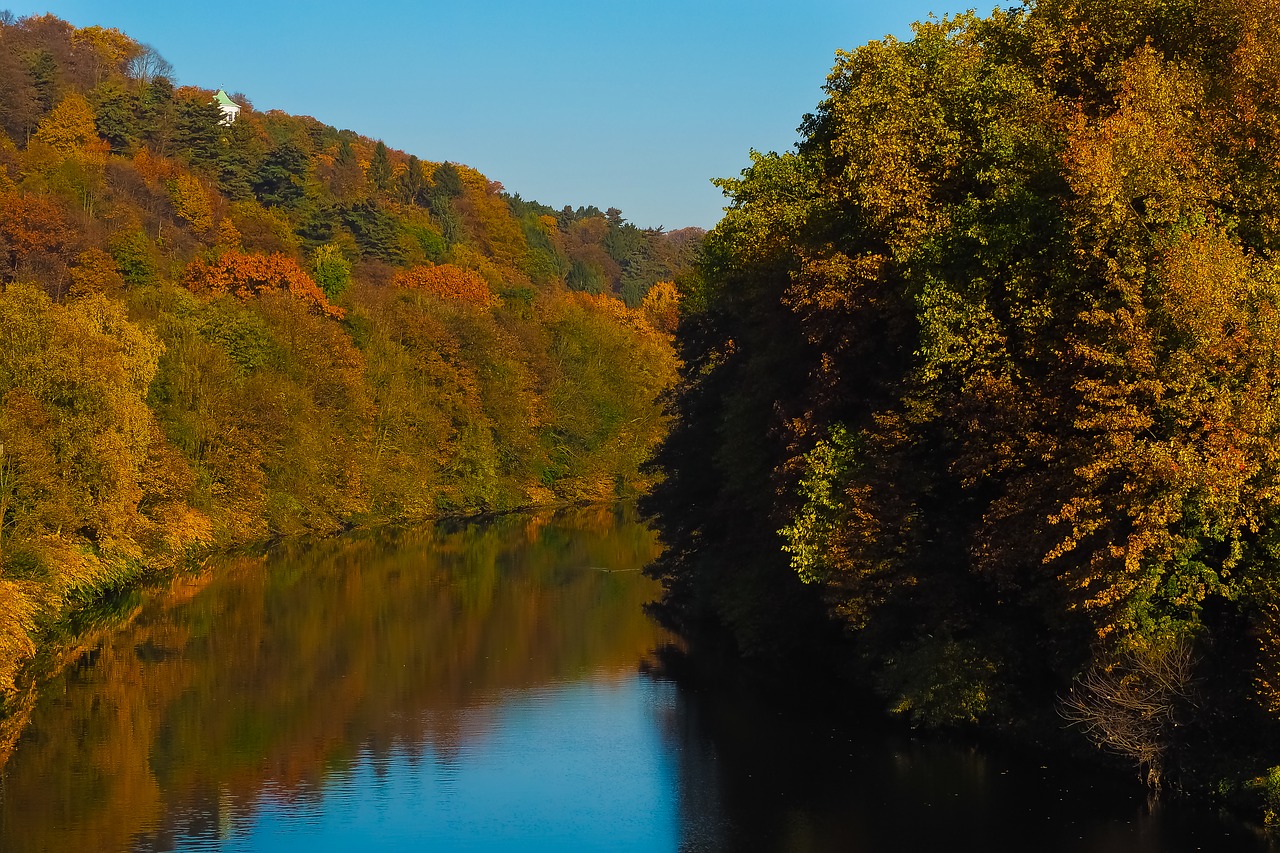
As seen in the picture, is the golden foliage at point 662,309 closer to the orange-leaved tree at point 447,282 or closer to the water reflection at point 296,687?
the orange-leaved tree at point 447,282

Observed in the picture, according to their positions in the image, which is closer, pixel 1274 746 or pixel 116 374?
pixel 1274 746

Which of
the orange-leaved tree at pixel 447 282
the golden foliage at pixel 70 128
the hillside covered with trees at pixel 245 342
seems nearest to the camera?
the hillside covered with trees at pixel 245 342

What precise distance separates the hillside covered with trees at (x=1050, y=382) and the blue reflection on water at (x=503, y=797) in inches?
222

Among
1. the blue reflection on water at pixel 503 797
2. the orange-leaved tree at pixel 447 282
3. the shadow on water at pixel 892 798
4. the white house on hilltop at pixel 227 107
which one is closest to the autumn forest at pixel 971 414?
the shadow on water at pixel 892 798

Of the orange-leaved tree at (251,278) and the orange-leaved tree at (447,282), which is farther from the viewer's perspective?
the orange-leaved tree at (447,282)

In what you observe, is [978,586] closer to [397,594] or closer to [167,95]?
[397,594]

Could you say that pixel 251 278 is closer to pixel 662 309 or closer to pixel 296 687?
pixel 296 687

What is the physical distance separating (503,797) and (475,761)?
258cm

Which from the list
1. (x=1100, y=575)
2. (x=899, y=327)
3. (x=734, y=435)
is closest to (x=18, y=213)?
(x=734, y=435)

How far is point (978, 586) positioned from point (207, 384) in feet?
131

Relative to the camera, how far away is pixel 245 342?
215 feet

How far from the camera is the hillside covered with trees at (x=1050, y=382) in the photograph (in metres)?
21.5

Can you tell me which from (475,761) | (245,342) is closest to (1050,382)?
(475,761)

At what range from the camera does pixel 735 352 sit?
41156 millimetres
